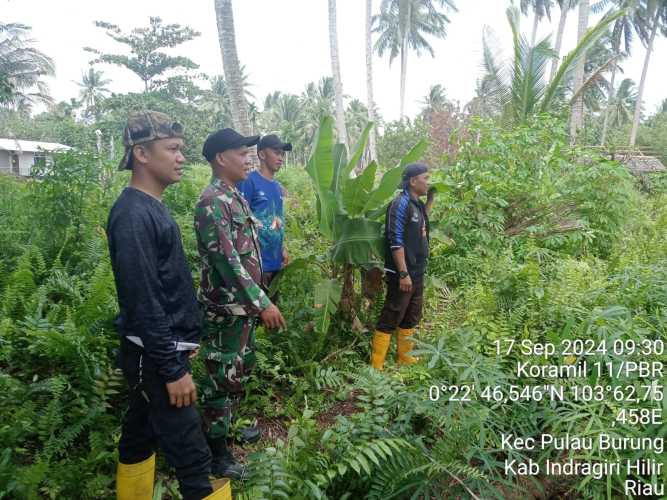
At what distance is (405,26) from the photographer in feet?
95.0

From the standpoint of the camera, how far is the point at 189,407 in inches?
78.0

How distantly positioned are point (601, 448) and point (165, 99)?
28.4 meters

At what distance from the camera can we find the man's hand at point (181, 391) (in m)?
1.88

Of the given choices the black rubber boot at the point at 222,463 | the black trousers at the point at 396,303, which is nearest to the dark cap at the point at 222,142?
the black rubber boot at the point at 222,463

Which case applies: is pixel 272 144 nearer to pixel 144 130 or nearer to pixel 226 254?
pixel 226 254

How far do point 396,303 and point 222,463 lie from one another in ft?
6.59

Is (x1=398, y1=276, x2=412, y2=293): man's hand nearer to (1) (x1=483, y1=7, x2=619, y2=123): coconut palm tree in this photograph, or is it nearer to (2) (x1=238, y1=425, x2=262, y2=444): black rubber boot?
(2) (x1=238, y1=425, x2=262, y2=444): black rubber boot

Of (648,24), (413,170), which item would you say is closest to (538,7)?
(648,24)

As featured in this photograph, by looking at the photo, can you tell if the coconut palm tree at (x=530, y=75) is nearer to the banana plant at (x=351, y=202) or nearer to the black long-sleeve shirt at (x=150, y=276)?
the banana plant at (x=351, y=202)

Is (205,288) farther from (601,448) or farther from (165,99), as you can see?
(165,99)

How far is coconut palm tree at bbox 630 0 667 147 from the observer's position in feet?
100

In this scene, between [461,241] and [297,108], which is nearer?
[461,241]

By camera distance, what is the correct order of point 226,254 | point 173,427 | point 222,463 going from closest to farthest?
1. point 173,427
2. point 226,254
3. point 222,463

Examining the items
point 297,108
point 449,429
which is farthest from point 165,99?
point 449,429
